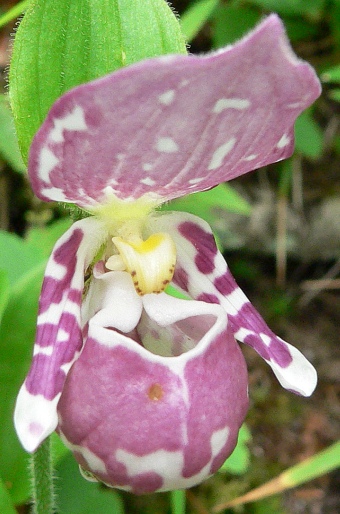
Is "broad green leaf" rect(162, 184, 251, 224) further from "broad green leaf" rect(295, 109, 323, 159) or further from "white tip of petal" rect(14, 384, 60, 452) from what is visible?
"white tip of petal" rect(14, 384, 60, 452)

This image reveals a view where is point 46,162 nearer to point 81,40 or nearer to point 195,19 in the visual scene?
point 81,40

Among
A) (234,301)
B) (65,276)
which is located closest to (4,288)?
(65,276)

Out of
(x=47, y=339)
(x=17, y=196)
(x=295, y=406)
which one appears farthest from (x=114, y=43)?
(x=295, y=406)

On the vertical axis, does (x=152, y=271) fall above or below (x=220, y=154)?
below

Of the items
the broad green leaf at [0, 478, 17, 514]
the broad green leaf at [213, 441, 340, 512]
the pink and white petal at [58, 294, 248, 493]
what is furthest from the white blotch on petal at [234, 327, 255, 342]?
the broad green leaf at [213, 441, 340, 512]

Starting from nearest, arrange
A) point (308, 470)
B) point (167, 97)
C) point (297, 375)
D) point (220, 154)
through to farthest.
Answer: point (167, 97)
point (220, 154)
point (297, 375)
point (308, 470)

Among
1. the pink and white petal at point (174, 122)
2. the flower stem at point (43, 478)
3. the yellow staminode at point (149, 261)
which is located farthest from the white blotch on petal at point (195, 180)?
the flower stem at point (43, 478)

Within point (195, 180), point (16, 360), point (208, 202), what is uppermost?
point (195, 180)

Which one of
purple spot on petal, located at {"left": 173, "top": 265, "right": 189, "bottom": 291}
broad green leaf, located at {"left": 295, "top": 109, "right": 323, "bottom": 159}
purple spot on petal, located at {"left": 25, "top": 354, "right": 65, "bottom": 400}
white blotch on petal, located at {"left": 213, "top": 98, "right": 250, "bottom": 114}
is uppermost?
white blotch on petal, located at {"left": 213, "top": 98, "right": 250, "bottom": 114}
